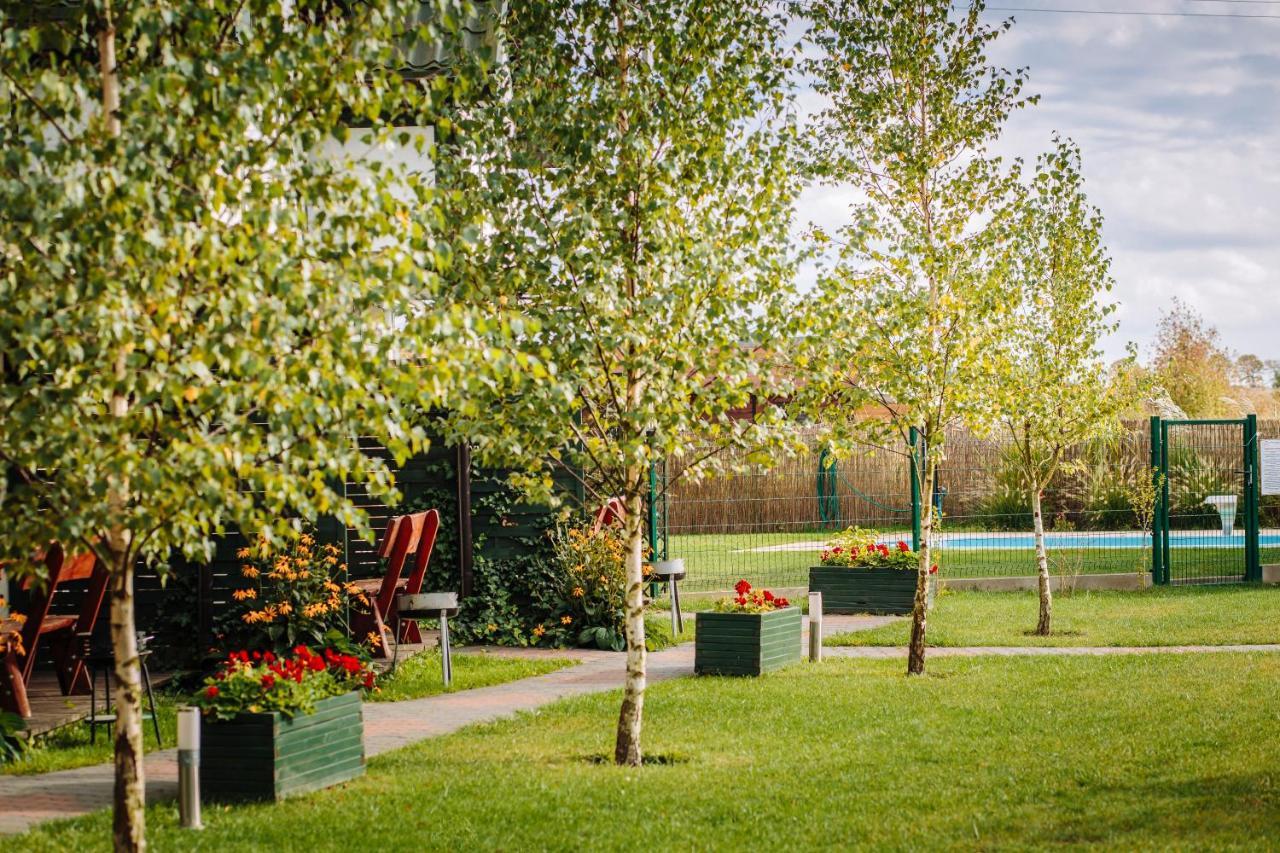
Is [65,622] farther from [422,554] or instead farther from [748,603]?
[748,603]

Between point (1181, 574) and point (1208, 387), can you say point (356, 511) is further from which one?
point (1208, 387)

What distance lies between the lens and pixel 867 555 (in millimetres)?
15336

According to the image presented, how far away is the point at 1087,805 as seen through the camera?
21.1 ft

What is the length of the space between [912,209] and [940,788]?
5598 millimetres

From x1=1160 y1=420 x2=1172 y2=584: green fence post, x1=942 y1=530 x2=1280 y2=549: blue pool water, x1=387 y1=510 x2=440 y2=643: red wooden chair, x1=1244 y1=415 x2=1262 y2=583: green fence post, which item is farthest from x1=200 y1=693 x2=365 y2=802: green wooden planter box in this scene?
x1=1244 y1=415 x2=1262 y2=583: green fence post

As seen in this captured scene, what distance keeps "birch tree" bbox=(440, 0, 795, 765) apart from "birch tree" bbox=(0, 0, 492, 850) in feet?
6.50

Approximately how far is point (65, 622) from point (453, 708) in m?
2.84

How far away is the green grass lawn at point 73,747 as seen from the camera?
750 centimetres

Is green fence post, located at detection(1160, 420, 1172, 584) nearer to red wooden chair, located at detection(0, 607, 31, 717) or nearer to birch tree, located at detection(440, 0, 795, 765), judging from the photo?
birch tree, located at detection(440, 0, 795, 765)

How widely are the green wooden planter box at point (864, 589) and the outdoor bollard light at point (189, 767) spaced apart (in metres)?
9.62

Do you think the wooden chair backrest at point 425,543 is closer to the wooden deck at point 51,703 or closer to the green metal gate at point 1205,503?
the wooden deck at point 51,703

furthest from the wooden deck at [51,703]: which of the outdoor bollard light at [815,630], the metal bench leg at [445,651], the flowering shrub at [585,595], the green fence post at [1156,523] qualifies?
the green fence post at [1156,523]

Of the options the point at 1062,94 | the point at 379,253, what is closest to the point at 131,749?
the point at 379,253

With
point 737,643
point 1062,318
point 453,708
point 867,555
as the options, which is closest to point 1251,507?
point 867,555
